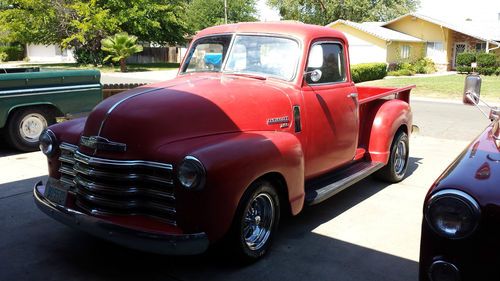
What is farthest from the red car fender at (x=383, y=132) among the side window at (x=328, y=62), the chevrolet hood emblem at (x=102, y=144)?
the chevrolet hood emblem at (x=102, y=144)

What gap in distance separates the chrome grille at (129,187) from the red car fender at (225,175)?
0.14m

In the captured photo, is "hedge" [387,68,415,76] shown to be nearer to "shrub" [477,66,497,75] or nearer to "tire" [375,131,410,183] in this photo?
"shrub" [477,66,497,75]

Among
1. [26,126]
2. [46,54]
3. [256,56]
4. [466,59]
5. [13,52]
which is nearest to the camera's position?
[256,56]

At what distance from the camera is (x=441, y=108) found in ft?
49.7

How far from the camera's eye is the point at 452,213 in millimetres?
2293

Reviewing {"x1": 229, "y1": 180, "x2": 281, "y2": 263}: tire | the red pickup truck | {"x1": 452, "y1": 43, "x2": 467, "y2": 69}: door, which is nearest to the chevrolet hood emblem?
the red pickup truck

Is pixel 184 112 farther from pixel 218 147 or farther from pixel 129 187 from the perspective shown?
pixel 129 187

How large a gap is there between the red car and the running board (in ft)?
6.75

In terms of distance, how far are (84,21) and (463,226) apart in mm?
32122

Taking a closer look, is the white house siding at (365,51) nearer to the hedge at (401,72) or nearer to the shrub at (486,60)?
the hedge at (401,72)

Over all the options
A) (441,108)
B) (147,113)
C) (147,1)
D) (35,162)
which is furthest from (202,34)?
(147,1)

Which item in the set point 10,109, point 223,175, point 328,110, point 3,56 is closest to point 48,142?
point 223,175

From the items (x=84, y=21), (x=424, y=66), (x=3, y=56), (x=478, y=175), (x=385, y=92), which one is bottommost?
(x=478, y=175)

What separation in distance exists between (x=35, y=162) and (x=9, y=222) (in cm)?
266
